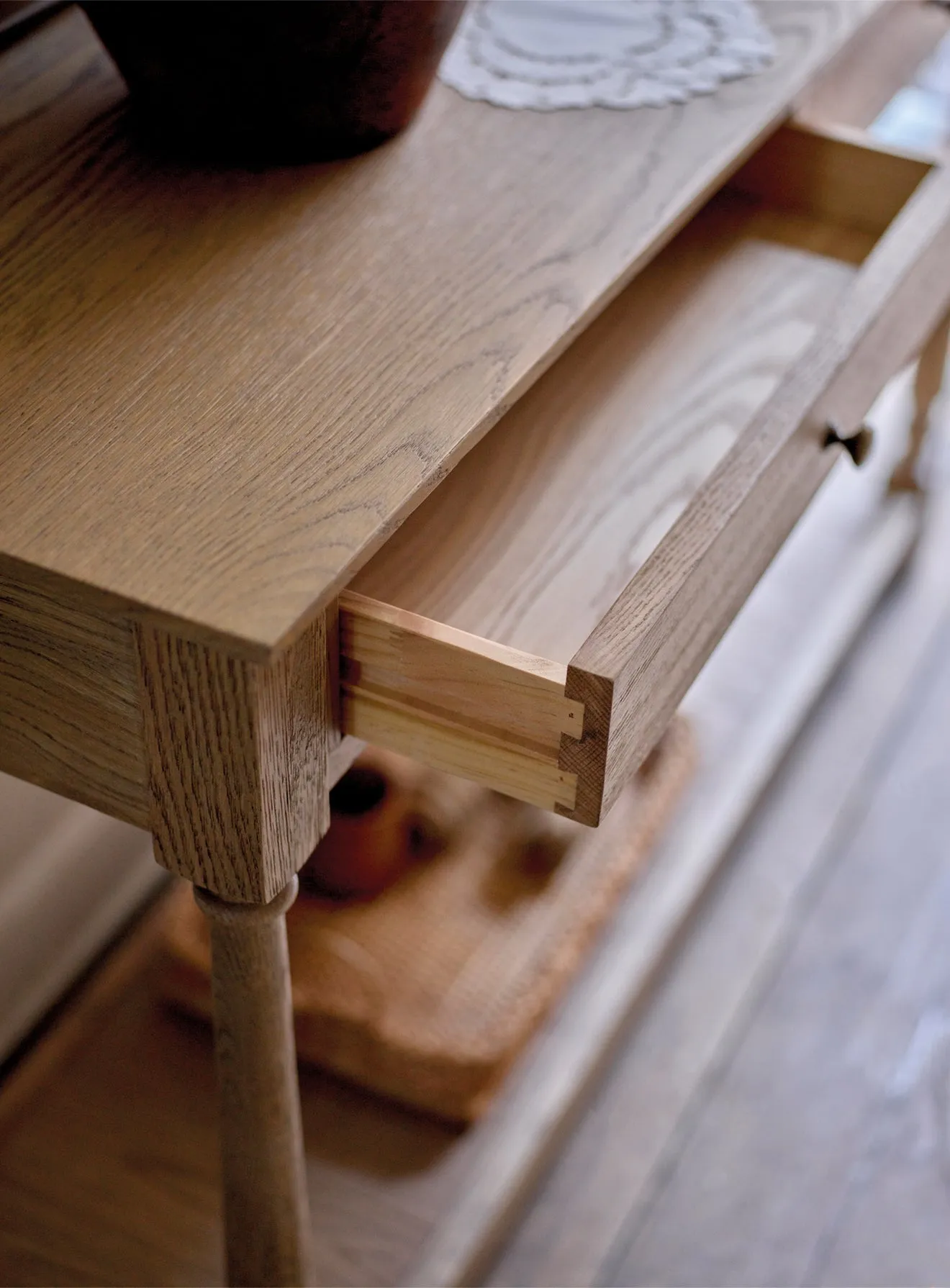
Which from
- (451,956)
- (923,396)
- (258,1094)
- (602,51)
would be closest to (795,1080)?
(451,956)

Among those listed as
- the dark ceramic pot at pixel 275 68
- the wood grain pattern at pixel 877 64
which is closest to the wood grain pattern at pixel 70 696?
the dark ceramic pot at pixel 275 68

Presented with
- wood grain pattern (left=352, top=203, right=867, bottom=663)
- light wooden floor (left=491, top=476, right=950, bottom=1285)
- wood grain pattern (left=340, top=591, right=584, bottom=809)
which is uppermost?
wood grain pattern (left=340, top=591, right=584, bottom=809)

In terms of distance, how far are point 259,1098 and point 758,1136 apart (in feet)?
1.64

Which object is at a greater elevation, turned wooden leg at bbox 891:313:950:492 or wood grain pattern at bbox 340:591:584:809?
wood grain pattern at bbox 340:591:584:809

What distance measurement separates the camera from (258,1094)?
76 centimetres

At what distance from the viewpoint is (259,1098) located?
0.76 metres

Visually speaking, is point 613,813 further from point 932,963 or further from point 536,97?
point 536,97

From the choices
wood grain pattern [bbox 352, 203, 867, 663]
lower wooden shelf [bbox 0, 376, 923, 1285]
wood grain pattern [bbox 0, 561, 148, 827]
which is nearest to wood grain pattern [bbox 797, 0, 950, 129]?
wood grain pattern [bbox 352, 203, 867, 663]

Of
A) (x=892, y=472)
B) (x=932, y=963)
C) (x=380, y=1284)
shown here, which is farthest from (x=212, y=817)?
(x=892, y=472)

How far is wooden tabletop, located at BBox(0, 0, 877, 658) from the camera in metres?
0.58

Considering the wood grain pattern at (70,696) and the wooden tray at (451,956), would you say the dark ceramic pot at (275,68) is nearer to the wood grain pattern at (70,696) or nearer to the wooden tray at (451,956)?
the wood grain pattern at (70,696)

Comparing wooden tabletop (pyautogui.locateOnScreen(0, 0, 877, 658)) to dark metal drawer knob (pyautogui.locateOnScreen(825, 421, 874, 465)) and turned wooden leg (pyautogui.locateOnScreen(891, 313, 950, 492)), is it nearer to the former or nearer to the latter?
dark metal drawer knob (pyautogui.locateOnScreen(825, 421, 874, 465))

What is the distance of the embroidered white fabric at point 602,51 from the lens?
2.95ft

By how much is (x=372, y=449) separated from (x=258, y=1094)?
1.13ft
